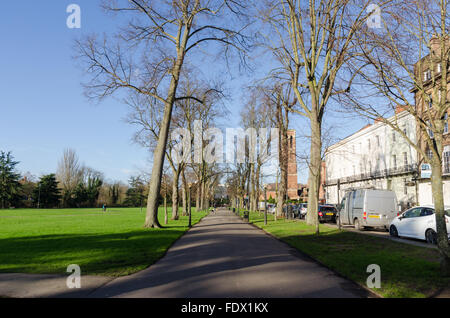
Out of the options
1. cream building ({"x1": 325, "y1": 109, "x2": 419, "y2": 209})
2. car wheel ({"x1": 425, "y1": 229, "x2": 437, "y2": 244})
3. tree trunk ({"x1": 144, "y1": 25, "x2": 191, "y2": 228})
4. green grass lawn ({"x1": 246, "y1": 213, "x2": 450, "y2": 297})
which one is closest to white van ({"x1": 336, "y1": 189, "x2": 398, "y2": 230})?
green grass lawn ({"x1": 246, "y1": 213, "x2": 450, "y2": 297})

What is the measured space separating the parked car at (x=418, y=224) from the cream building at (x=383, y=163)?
18221 mm

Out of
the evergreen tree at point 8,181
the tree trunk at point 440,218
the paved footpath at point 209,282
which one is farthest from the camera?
the evergreen tree at point 8,181

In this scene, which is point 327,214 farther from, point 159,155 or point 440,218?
point 440,218

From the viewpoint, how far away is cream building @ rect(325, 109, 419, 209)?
133ft

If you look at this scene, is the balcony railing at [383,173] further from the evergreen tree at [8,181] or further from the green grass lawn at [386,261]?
the evergreen tree at [8,181]

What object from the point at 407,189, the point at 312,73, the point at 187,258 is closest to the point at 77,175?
the point at 407,189

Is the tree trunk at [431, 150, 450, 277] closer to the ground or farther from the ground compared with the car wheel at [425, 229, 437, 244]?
farther from the ground

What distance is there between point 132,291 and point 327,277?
3.92 meters

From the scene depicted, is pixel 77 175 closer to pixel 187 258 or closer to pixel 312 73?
pixel 312 73

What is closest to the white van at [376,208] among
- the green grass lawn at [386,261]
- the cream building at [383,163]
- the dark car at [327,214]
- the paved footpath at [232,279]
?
the green grass lawn at [386,261]

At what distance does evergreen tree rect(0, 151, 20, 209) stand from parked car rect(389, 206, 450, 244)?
8732cm

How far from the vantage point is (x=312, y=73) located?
20734 mm

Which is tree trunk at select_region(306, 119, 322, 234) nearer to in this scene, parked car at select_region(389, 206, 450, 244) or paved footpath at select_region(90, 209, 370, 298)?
parked car at select_region(389, 206, 450, 244)

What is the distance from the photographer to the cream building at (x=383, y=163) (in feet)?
133
